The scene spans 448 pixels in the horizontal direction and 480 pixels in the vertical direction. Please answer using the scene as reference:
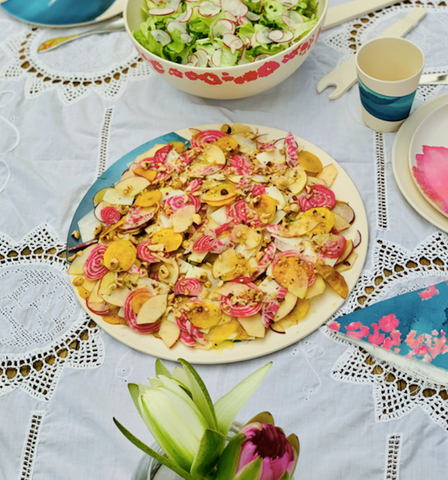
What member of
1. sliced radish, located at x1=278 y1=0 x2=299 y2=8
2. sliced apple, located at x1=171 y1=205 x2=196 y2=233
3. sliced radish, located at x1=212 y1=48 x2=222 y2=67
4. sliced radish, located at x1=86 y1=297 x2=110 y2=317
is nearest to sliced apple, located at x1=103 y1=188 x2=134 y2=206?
sliced apple, located at x1=171 y1=205 x2=196 y2=233

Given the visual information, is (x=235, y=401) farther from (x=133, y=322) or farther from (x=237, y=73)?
(x=237, y=73)

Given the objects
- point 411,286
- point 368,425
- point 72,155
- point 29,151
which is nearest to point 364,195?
point 411,286

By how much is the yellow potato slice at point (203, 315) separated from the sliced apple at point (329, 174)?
0.34 metres

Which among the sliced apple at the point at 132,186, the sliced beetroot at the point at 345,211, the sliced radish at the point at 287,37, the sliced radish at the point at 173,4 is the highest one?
the sliced radish at the point at 173,4

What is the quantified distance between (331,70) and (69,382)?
0.86 m

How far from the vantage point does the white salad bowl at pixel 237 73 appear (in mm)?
942

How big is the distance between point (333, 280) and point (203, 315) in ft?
0.76

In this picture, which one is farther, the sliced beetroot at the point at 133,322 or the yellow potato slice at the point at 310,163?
the yellow potato slice at the point at 310,163

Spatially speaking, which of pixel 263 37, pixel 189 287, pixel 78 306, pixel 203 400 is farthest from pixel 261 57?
pixel 203 400

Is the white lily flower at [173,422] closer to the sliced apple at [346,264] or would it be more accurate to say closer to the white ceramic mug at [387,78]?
the sliced apple at [346,264]

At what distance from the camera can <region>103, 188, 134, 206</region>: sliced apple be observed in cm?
97

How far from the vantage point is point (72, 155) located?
3.56ft

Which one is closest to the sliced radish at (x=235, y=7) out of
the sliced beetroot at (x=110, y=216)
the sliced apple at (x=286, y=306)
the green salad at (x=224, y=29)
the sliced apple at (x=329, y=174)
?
the green salad at (x=224, y=29)

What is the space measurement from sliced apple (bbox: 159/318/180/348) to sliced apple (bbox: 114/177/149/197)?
0.88ft
